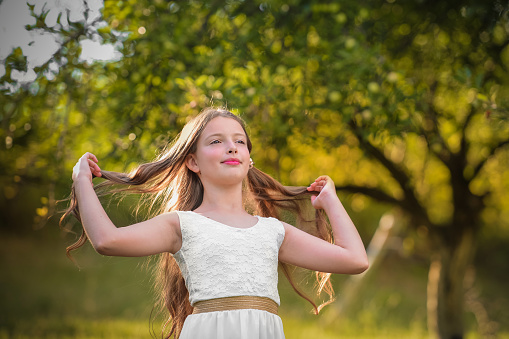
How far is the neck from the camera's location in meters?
2.34

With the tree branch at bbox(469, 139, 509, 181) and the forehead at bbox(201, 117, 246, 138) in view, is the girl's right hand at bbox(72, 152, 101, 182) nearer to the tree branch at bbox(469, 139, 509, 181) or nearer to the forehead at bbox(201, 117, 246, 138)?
the forehead at bbox(201, 117, 246, 138)

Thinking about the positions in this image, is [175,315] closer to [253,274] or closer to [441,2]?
[253,274]

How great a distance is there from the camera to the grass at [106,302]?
7734mm

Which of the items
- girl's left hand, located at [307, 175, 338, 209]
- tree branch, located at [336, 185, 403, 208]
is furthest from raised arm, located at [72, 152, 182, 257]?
tree branch, located at [336, 185, 403, 208]

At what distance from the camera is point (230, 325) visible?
2.07 metres

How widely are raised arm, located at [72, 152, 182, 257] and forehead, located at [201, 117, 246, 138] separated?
39 centimetres

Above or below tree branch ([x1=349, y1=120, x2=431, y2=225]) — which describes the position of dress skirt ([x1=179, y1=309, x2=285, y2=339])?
above

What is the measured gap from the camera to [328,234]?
262 cm

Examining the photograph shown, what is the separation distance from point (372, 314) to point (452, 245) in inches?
147

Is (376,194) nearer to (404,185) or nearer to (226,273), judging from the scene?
(404,185)

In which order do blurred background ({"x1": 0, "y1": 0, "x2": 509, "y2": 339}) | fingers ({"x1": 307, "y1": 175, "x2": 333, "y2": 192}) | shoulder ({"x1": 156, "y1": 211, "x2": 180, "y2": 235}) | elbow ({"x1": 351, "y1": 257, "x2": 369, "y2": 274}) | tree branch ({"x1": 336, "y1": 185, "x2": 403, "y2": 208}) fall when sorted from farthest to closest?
tree branch ({"x1": 336, "y1": 185, "x2": 403, "y2": 208}) → blurred background ({"x1": 0, "y1": 0, "x2": 509, "y2": 339}) → fingers ({"x1": 307, "y1": 175, "x2": 333, "y2": 192}) → elbow ({"x1": 351, "y1": 257, "x2": 369, "y2": 274}) → shoulder ({"x1": 156, "y1": 211, "x2": 180, "y2": 235})

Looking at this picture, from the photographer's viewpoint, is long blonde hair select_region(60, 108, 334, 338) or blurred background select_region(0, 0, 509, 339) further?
blurred background select_region(0, 0, 509, 339)

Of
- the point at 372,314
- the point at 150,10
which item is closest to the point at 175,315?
the point at 150,10

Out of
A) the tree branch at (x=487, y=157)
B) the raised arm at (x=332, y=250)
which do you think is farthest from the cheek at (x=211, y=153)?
the tree branch at (x=487, y=157)
